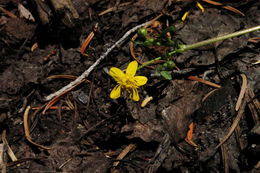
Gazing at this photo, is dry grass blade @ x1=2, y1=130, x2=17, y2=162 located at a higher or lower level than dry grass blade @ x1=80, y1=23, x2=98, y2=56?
lower

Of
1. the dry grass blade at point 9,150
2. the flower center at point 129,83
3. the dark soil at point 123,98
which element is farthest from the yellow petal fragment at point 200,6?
the dry grass blade at point 9,150

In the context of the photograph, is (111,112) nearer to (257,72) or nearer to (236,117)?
(236,117)

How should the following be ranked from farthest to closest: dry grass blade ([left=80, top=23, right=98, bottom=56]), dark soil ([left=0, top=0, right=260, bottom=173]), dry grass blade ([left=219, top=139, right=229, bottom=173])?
1. dry grass blade ([left=80, top=23, right=98, bottom=56])
2. dark soil ([left=0, top=0, right=260, bottom=173])
3. dry grass blade ([left=219, top=139, right=229, bottom=173])

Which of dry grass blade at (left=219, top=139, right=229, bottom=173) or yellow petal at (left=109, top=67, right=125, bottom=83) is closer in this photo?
dry grass blade at (left=219, top=139, right=229, bottom=173)

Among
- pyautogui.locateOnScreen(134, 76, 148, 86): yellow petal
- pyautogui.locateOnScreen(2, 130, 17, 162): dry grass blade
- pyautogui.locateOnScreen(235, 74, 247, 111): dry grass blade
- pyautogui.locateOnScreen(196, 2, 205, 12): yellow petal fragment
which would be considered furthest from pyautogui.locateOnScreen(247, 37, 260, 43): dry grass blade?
pyautogui.locateOnScreen(2, 130, 17, 162): dry grass blade

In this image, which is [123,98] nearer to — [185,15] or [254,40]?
[185,15]

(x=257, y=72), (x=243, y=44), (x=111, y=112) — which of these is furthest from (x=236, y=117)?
(x=111, y=112)

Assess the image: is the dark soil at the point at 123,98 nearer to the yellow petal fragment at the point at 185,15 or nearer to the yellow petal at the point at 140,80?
the yellow petal fragment at the point at 185,15

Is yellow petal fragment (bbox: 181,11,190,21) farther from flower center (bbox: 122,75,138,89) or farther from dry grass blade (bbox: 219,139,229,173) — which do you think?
dry grass blade (bbox: 219,139,229,173)
